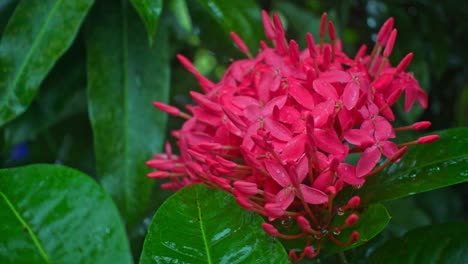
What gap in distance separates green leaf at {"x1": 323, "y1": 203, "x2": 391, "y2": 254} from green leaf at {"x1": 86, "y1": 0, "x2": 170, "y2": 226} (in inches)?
13.0

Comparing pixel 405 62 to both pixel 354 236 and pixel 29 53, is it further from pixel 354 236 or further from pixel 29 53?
pixel 29 53

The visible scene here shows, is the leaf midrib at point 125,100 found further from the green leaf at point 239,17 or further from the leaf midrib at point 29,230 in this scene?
the leaf midrib at point 29,230

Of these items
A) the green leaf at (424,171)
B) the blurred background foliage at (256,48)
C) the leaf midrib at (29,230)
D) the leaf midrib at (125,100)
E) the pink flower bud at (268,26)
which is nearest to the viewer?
the leaf midrib at (29,230)

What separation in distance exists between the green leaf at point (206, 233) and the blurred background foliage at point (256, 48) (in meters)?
0.38

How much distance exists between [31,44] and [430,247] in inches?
22.2

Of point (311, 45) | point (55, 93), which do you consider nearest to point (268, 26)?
point (311, 45)

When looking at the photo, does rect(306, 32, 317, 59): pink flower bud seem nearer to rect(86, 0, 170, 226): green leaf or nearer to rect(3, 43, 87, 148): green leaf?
rect(86, 0, 170, 226): green leaf

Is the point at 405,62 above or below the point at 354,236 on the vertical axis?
above

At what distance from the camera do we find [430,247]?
2.22 feet

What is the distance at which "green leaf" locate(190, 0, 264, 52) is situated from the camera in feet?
2.97

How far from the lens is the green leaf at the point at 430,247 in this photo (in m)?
0.66

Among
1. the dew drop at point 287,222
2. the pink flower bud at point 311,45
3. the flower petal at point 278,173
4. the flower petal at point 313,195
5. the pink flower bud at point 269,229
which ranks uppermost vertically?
the pink flower bud at point 311,45

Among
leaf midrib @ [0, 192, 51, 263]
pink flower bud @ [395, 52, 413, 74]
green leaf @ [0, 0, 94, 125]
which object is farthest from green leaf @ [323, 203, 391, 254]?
green leaf @ [0, 0, 94, 125]

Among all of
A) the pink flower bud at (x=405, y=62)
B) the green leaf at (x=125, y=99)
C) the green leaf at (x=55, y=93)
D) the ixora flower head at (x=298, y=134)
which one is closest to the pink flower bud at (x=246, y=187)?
the ixora flower head at (x=298, y=134)
